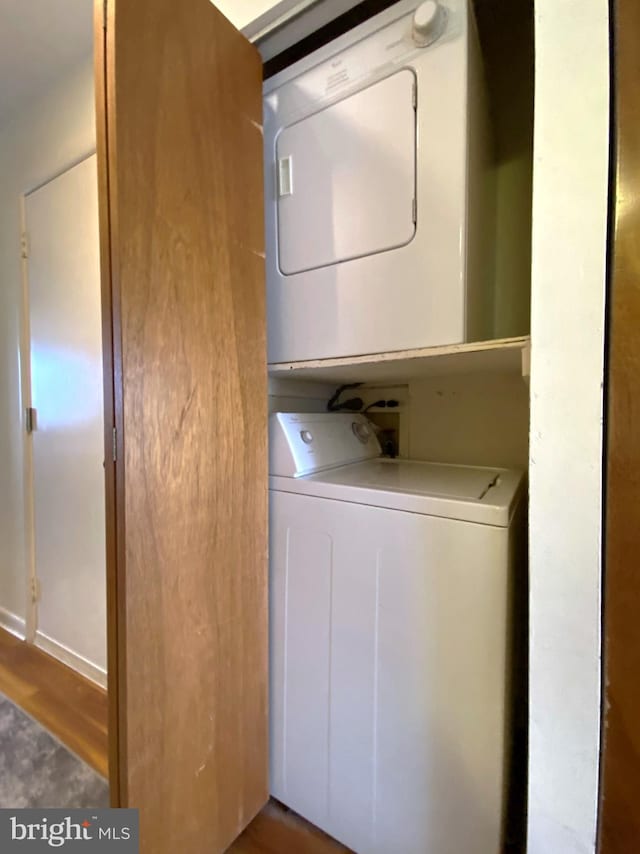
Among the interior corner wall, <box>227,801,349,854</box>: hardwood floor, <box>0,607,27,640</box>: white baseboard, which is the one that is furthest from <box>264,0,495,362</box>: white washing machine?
<box>0,607,27,640</box>: white baseboard

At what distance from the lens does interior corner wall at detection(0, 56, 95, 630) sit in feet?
5.04

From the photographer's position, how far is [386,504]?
2.82 ft

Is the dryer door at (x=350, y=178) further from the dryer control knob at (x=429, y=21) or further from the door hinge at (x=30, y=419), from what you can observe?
the door hinge at (x=30, y=419)

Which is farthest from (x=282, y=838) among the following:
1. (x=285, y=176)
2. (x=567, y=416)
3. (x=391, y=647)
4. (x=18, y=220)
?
(x=18, y=220)

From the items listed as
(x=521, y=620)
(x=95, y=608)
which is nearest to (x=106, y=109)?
(x=521, y=620)

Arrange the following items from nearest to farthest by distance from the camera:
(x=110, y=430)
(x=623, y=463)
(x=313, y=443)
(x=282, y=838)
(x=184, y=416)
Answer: (x=623, y=463)
(x=110, y=430)
(x=184, y=416)
(x=282, y=838)
(x=313, y=443)

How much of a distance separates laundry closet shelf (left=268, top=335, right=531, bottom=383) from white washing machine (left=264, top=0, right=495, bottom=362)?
0.07 ft

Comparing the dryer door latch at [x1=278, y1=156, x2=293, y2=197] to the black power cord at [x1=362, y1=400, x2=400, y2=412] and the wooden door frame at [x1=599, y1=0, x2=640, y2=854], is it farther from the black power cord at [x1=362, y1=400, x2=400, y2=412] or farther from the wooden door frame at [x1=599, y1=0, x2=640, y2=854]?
the black power cord at [x1=362, y1=400, x2=400, y2=412]

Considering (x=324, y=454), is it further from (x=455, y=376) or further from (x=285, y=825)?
(x=285, y=825)

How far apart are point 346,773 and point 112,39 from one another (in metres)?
1.65

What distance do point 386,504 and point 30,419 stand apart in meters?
1.85

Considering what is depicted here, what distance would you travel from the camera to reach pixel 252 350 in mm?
989

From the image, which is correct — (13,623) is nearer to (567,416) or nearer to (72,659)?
(72,659)

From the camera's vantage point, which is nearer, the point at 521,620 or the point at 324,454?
the point at 521,620
